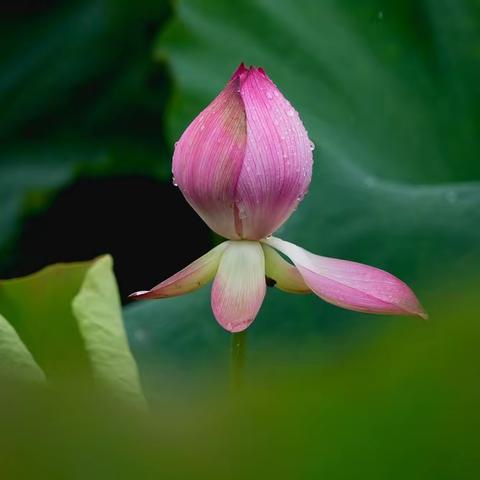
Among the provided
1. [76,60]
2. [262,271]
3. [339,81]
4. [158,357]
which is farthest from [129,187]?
[262,271]

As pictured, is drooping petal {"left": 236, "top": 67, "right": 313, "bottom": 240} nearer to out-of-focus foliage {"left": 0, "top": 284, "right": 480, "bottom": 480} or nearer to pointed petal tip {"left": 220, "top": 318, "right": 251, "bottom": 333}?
pointed petal tip {"left": 220, "top": 318, "right": 251, "bottom": 333}

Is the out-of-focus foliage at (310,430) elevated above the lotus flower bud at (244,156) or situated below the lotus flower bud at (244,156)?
below

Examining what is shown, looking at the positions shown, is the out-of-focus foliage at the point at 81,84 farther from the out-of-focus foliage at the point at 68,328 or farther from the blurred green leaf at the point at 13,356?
the blurred green leaf at the point at 13,356

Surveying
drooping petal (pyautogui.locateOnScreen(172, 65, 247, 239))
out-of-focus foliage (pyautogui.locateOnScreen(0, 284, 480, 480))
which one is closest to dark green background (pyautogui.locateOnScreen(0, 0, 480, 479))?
out-of-focus foliage (pyautogui.locateOnScreen(0, 284, 480, 480))

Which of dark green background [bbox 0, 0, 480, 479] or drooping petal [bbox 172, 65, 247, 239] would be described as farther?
drooping petal [bbox 172, 65, 247, 239]

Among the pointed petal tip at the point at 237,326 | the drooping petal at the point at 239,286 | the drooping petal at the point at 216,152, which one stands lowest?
the pointed petal tip at the point at 237,326

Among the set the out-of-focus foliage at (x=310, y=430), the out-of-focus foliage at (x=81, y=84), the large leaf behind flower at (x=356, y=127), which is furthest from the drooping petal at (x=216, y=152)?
the out-of-focus foliage at (x=81, y=84)

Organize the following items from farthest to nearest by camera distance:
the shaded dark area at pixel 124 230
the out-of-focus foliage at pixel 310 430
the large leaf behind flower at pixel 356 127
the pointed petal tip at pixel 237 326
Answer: the shaded dark area at pixel 124 230, the large leaf behind flower at pixel 356 127, the pointed petal tip at pixel 237 326, the out-of-focus foliage at pixel 310 430

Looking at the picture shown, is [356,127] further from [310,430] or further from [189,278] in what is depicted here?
[310,430]

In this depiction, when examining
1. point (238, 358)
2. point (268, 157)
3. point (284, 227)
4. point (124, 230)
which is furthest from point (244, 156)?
point (124, 230)

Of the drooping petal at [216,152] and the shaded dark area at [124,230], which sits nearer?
the drooping petal at [216,152]
